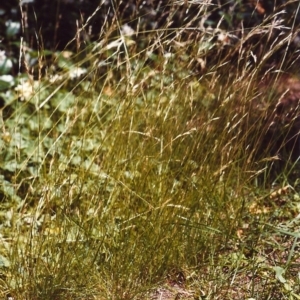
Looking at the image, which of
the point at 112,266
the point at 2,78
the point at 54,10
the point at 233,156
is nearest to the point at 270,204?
the point at 233,156

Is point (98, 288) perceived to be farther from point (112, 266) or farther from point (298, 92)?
point (298, 92)

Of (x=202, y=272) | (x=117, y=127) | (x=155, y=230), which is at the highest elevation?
(x=117, y=127)

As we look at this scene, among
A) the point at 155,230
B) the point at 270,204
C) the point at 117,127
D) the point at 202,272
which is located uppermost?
the point at 117,127

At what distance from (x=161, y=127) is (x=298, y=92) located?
1.14 meters

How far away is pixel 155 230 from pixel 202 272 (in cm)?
23

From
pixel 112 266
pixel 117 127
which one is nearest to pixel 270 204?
pixel 117 127

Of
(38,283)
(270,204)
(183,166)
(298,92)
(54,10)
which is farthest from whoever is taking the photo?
(54,10)

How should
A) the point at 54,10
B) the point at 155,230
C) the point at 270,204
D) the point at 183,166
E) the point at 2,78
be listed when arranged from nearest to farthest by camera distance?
1. the point at 155,230
2. the point at 183,166
3. the point at 270,204
4. the point at 2,78
5. the point at 54,10

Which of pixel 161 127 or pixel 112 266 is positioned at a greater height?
pixel 161 127

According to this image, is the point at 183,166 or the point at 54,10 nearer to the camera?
the point at 183,166

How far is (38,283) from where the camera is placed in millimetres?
2180

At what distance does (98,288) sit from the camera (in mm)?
2207

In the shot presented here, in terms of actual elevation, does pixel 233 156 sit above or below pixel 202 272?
above

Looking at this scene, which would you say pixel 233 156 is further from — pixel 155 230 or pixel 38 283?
pixel 38 283
